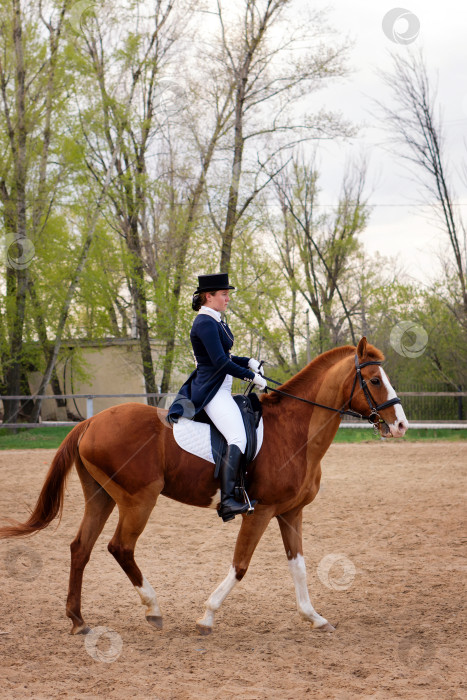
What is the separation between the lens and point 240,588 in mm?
5355

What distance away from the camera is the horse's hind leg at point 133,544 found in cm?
435

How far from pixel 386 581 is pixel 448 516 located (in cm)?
276

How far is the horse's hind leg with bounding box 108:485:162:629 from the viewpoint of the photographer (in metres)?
4.35

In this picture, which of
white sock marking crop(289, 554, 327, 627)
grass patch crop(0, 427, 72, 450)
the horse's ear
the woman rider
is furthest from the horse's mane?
grass patch crop(0, 427, 72, 450)

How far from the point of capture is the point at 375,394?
4480 mm

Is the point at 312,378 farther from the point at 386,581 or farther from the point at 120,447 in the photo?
the point at 386,581

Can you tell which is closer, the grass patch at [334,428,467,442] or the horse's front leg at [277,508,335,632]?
the horse's front leg at [277,508,335,632]

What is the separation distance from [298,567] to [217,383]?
137cm

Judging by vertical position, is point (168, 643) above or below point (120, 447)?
below

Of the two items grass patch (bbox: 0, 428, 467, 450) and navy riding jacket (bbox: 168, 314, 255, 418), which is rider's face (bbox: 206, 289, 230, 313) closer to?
navy riding jacket (bbox: 168, 314, 255, 418)

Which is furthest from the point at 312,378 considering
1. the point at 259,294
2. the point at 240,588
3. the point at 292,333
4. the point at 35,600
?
the point at 292,333

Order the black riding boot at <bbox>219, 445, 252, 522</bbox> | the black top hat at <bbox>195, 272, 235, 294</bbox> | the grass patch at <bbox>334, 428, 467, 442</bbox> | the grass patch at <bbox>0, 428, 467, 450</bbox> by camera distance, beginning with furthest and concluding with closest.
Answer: the grass patch at <bbox>334, 428, 467, 442</bbox> < the grass patch at <bbox>0, 428, 467, 450</bbox> < the black top hat at <bbox>195, 272, 235, 294</bbox> < the black riding boot at <bbox>219, 445, 252, 522</bbox>

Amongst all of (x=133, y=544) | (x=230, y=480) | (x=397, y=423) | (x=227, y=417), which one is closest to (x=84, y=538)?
(x=133, y=544)

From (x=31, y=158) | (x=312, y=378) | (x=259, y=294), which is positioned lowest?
(x=312, y=378)
